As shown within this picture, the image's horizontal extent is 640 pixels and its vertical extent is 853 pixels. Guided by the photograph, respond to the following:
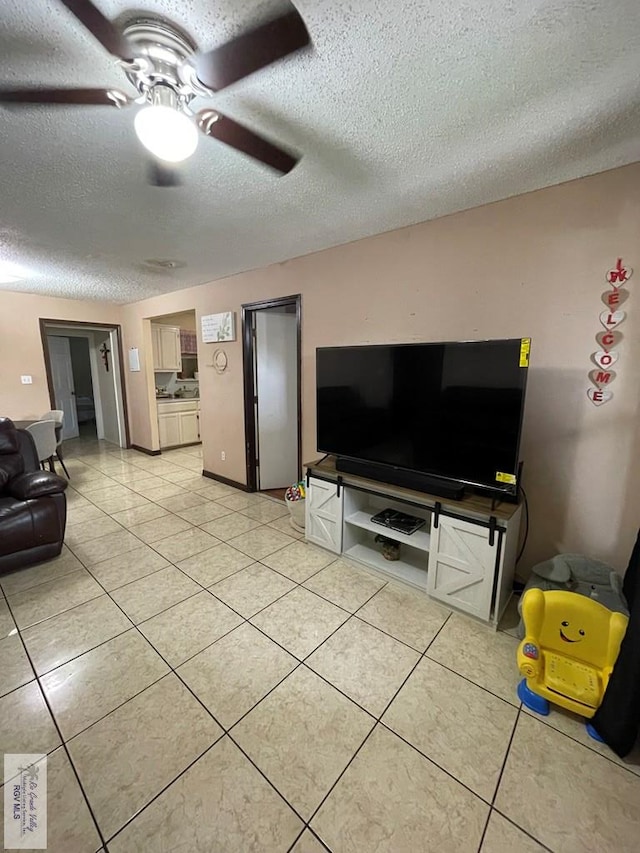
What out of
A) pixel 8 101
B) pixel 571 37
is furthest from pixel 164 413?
pixel 571 37

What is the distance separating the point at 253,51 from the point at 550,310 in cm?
183

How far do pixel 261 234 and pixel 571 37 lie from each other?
1.92 m

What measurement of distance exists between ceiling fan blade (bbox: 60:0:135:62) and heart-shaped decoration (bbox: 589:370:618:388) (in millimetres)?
2319

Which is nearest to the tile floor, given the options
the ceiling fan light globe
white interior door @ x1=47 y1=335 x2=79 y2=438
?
the ceiling fan light globe

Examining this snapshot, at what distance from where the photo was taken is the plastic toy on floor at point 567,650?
137 cm

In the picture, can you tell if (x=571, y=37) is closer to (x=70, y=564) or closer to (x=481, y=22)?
(x=481, y=22)

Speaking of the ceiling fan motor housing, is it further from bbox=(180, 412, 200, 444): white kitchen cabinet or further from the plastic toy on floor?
bbox=(180, 412, 200, 444): white kitchen cabinet

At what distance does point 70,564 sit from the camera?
2492 mm

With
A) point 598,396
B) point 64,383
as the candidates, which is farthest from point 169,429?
point 598,396

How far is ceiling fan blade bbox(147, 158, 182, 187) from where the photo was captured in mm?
A: 1368

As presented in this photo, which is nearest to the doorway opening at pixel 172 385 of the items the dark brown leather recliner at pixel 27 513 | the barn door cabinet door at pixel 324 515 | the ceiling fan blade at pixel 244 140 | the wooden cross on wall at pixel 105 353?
the wooden cross on wall at pixel 105 353

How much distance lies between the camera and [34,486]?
246cm

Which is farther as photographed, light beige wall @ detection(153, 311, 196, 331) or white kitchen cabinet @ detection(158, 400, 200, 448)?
light beige wall @ detection(153, 311, 196, 331)

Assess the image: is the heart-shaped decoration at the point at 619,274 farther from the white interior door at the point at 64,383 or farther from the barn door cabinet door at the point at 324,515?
the white interior door at the point at 64,383
